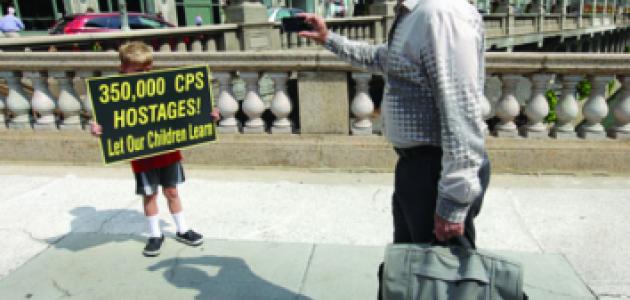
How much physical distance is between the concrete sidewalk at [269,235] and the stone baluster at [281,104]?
0.48 meters

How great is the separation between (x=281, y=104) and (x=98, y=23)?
12.9m

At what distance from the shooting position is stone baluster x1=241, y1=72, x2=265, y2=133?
16.5ft

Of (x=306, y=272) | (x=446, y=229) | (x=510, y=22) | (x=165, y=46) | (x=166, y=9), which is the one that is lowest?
(x=306, y=272)

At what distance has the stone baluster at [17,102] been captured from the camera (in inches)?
212

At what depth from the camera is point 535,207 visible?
418 centimetres

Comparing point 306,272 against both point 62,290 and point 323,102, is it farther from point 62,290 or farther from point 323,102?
point 323,102

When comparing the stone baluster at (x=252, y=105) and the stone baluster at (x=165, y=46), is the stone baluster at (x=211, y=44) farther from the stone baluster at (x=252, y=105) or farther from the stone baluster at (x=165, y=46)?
the stone baluster at (x=252, y=105)

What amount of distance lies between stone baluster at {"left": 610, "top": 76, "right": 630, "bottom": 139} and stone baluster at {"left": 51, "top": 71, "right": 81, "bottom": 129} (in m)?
5.59

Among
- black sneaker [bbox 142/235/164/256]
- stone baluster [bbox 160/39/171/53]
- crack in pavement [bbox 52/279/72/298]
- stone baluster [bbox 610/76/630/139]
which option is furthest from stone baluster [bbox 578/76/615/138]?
stone baluster [bbox 160/39/171/53]

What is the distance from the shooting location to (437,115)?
1.89 meters

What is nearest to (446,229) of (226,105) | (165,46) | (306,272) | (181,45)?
(306,272)

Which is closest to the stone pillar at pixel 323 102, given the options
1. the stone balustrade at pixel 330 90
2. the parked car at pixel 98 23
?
the stone balustrade at pixel 330 90

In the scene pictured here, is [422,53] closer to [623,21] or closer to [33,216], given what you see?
[33,216]

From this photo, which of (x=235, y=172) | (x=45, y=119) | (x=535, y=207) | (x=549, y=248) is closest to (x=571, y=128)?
(x=535, y=207)
